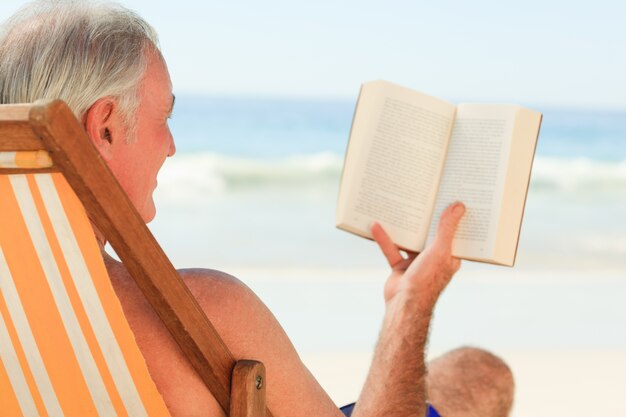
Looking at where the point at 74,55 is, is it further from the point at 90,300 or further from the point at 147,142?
the point at 90,300

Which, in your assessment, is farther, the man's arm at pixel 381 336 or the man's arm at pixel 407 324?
the man's arm at pixel 407 324

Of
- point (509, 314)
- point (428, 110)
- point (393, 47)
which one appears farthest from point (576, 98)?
point (428, 110)

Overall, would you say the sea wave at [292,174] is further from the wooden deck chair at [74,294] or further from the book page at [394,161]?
the wooden deck chair at [74,294]

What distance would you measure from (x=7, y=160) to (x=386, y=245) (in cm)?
107

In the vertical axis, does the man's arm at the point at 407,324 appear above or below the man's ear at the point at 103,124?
below

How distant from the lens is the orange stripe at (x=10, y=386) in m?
1.35

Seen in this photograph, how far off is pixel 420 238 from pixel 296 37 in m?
17.1

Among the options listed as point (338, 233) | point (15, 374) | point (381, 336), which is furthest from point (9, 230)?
point (338, 233)

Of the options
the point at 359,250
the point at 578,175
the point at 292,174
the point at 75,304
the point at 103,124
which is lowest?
the point at 359,250

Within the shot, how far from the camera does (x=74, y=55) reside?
1.42m

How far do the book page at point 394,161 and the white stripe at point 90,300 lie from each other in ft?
2.81

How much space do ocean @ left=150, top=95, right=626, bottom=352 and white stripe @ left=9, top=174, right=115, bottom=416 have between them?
3367mm

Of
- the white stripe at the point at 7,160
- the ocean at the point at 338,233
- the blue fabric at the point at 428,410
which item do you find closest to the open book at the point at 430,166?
the blue fabric at the point at 428,410

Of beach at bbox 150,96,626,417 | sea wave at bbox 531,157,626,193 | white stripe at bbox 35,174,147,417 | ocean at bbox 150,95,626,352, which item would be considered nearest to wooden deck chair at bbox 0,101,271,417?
white stripe at bbox 35,174,147,417
